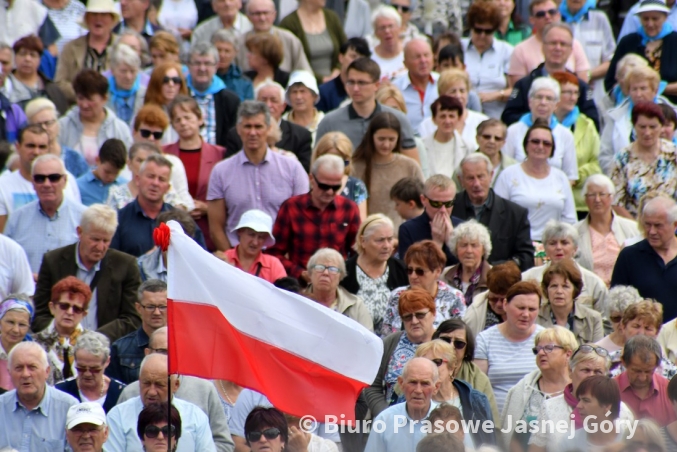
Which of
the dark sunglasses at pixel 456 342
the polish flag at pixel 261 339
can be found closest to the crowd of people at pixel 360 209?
the dark sunglasses at pixel 456 342

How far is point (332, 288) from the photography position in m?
11.5

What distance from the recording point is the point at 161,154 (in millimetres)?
12844

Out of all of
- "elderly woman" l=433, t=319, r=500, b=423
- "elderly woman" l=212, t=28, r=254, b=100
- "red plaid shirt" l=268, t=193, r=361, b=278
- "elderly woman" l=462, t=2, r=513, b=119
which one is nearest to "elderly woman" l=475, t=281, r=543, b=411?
"elderly woman" l=433, t=319, r=500, b=423

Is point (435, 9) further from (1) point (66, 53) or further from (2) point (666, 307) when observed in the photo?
(2) point (666, 307)

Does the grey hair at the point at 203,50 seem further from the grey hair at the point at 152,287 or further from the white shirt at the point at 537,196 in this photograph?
the grey hair at the point at 152,287

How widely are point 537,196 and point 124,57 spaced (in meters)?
4.07

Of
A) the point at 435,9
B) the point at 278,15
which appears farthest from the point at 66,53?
the point at 435,9

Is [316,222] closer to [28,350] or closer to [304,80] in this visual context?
[304,80]

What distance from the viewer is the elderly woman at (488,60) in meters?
16.4

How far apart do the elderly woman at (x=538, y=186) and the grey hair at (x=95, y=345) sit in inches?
181

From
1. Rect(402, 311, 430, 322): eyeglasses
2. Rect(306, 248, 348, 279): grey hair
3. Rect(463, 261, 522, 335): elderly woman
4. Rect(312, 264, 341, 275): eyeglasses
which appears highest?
Rect(306, 248, 348, 279): grey hair

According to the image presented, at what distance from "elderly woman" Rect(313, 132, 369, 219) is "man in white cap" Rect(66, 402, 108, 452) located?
4.06m

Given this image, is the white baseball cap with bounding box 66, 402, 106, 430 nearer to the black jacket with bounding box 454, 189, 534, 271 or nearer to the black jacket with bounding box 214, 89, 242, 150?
the black jacket with bounding box 454, 189, 534, 271

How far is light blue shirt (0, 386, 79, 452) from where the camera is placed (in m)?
10.2
